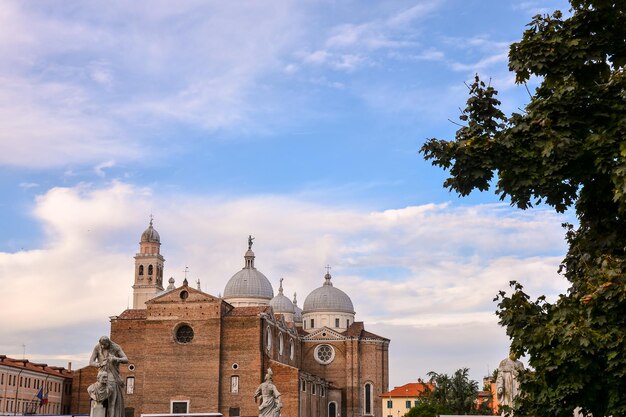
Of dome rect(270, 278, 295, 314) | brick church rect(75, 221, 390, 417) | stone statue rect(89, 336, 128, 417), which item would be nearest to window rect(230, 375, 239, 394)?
brick church rect(75, 221, 390, 417)

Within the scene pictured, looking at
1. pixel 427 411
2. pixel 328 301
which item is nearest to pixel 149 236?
pixel 328 301

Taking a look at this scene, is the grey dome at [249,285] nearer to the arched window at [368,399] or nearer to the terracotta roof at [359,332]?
the terracotta roof at [359,332]

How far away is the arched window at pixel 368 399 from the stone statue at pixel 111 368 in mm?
64016

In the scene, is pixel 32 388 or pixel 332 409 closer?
pixel 32 388

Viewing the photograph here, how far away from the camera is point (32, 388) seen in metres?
59.0

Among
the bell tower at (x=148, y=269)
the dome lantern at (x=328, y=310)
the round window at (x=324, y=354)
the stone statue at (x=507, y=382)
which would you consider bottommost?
the stone statue at (x=507, y=382)

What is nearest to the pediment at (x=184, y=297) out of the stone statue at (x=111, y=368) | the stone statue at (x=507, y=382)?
the stone statue at (x=507, y=382)

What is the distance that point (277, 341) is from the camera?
63281mm

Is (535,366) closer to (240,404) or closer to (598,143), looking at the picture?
(598,143)

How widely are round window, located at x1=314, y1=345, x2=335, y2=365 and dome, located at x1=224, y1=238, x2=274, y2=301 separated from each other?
25.6ft

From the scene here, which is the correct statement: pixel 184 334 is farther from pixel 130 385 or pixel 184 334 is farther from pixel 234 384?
pixel 130 385

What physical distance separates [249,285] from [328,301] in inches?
348

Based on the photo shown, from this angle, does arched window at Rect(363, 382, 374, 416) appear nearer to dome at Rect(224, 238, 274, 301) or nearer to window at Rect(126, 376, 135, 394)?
dome at Rect(224, 238, 274, 301)

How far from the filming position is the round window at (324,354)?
75.1 meters
